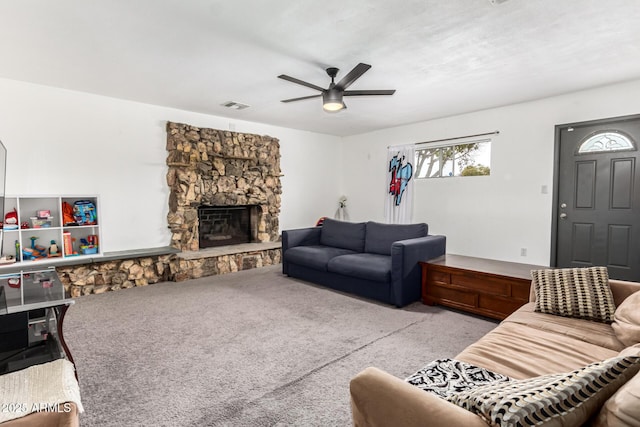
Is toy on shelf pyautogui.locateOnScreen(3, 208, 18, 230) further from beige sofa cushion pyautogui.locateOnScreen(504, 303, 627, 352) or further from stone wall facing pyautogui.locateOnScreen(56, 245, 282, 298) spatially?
beige sofa cushion pyautogui.locateOnScreen(504, 303, 627, 352)

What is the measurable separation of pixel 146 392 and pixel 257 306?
5.31 feet

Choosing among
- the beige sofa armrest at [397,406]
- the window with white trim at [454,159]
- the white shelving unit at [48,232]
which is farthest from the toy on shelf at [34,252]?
the window with white trim at [454,159]

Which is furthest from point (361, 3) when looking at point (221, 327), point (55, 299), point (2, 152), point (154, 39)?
point (2, 152)

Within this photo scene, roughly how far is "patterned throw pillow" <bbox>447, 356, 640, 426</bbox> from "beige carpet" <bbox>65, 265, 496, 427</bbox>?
1050 millimetres

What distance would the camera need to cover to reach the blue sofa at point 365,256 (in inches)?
138

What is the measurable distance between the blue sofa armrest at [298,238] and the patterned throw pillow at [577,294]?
3.16m

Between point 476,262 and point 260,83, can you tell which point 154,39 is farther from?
point 476,262

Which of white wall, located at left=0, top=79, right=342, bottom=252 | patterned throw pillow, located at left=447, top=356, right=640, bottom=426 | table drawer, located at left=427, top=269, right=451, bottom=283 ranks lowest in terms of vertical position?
table drawer, located at left=427, top=269, right=451, bottom=283

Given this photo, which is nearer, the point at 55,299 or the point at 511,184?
the point at 55,299

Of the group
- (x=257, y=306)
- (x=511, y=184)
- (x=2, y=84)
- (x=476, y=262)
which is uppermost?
(x=2, y=84)

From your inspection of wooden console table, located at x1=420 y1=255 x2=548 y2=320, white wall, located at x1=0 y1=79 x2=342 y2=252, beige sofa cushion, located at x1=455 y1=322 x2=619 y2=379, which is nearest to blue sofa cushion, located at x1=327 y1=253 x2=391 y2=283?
wooden console table, located at x1=420 y1=255 x2=548 y2=320

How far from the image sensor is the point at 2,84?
367 centimetres

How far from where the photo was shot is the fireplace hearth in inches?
217

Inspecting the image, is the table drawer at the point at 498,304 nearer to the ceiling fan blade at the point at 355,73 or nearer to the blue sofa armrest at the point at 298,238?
the ceiling fan blade at the point at 355,73
